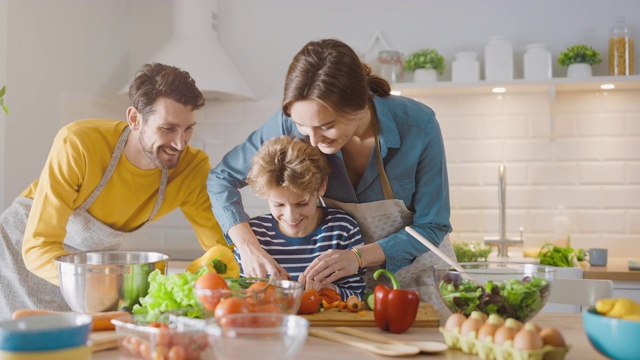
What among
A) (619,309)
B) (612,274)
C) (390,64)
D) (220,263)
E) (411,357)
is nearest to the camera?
(619,309)

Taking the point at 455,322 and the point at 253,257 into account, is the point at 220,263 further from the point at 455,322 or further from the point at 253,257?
the point at 455,322

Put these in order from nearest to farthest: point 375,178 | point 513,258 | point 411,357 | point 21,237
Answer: point 411,357
point 375,178
point 21,237
point 513,258

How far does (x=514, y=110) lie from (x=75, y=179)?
8.37 ft

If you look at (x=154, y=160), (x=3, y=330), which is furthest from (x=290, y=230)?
(x=3, y=330)

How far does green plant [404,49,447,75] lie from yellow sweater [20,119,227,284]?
5.35 feet

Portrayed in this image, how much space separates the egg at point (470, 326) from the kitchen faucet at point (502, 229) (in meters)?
2.62

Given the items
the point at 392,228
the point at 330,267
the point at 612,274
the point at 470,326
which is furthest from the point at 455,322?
the point at 612,274

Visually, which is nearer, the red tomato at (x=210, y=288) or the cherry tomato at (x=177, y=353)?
the cherry tomato at (x=177, y=353)

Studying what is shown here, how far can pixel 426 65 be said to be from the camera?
13.6 ft

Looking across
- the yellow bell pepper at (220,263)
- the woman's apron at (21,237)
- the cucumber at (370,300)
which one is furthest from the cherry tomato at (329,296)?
the woman's apron at (21,237)

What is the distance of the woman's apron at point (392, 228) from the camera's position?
2.50 m

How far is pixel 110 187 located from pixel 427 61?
2032 millimetres

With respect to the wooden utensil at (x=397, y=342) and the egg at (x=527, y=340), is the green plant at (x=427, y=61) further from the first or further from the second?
the egg at (x=527, y=340)

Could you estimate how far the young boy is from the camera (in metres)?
Answer: 2.43
